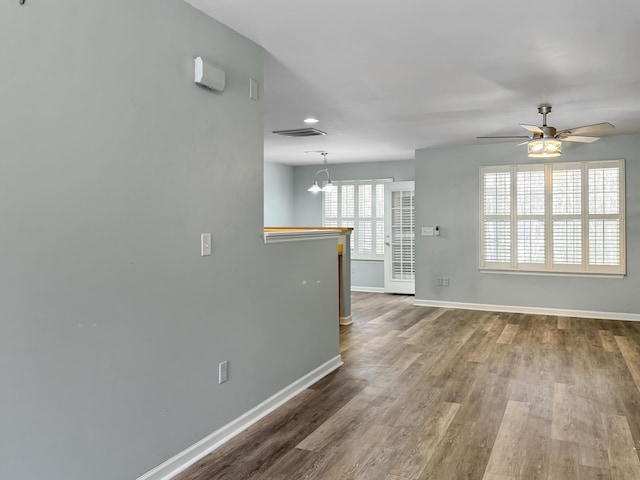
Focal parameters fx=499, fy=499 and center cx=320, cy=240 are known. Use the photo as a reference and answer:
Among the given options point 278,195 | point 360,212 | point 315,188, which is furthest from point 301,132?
point 360,212

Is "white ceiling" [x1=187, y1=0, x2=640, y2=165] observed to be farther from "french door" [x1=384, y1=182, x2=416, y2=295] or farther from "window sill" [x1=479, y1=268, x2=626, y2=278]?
"french door" [x1=384, y1=182, x2=416, y2=295]

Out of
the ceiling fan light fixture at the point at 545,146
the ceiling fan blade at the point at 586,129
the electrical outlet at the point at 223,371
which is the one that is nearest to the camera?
the electrical outlet at the point at 223,371

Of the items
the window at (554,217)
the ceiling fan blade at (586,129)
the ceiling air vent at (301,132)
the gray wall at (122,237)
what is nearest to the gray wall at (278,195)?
the ceiling air vent at (301,132)

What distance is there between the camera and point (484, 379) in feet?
13.2

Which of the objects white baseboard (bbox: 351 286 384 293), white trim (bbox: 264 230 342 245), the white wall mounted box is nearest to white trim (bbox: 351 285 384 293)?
white baseboard (bbox: 351 286 384 293)

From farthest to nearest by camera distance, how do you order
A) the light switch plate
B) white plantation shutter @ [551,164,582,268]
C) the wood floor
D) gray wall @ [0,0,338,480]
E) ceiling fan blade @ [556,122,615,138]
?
white plantation shutter @ [551,164,582,268]
ceiling fan blade @ [556,122,615,138]
the light switch plate
the wood floor
gray wall @ [0,0,338,480]

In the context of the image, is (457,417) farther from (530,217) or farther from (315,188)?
(315,188)

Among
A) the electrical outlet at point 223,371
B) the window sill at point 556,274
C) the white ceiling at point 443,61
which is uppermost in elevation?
the white ceiling at point 443,61

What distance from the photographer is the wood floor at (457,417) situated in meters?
2.57

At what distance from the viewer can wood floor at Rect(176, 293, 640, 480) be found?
2.57 m

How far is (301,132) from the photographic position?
20.3 feet

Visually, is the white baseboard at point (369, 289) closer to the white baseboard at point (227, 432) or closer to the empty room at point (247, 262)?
the empty room at point (247, 262)

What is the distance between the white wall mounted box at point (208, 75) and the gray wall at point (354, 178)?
5.98 metres

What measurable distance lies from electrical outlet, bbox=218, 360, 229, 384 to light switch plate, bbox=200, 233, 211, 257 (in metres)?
0.66
